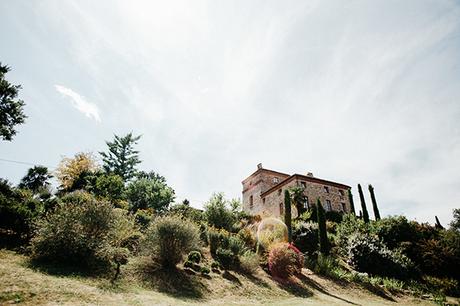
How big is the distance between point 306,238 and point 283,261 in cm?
744

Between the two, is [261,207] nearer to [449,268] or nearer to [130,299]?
[449,268]

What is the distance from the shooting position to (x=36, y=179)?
30281mm

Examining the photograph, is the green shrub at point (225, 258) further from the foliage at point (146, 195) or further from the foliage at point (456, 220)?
the foliage at point (456, 220)

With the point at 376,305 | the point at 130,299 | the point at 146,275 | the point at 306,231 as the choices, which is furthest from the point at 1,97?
the point at 376,305

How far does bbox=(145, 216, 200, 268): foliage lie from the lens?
30.7 feet

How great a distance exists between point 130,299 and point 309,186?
30396 mm

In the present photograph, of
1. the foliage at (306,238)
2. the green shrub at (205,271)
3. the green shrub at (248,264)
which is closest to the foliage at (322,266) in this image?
the foliage at (306,238)

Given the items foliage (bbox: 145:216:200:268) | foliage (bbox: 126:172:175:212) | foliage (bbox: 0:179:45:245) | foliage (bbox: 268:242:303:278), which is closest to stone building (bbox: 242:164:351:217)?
→ foliage (bbox: 126:172:175:212)

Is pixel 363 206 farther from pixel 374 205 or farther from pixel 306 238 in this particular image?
pixel 306 238

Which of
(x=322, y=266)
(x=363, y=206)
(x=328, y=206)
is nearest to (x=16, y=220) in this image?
(x=322, y=266)

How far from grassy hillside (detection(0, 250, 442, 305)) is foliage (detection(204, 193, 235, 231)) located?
229 inches

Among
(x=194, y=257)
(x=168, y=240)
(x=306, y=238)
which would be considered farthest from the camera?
(x=306, y=238)

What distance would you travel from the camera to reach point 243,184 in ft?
140

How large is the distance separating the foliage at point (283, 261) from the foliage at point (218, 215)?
521cm
